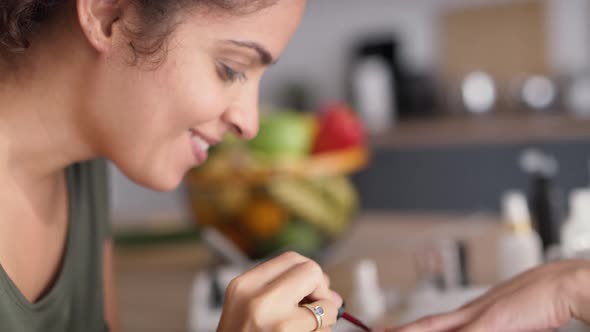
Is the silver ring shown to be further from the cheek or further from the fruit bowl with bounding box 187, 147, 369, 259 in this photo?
the fruit bowl with bounding box 187, 147, 369, 259

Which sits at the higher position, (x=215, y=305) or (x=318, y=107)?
(x=215, y=305)

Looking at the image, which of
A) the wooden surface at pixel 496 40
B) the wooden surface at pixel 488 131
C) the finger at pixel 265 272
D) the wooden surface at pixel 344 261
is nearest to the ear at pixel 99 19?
the finger at pixel 265 272

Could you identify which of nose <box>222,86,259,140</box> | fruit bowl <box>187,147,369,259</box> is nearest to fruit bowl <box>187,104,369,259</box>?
fruit bowl <box>187,147,369,259</box>

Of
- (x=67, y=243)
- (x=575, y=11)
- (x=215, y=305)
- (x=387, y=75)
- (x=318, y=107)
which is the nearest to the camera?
(x=67, y=243)

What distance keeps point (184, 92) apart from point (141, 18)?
10 centimetres

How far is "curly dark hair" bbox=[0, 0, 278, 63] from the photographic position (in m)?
0.82

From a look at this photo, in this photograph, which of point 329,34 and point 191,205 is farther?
point 329,34

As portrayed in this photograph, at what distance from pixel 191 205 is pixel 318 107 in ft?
14.0

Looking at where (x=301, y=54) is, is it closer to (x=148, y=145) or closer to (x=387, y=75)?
(x=387, y=75)

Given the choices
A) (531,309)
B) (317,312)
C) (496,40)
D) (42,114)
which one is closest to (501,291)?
(531,309)

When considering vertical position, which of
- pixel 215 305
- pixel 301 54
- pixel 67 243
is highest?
pixel 67 243

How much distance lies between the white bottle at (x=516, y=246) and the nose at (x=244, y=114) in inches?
22.0

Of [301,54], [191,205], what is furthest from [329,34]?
[191,205]

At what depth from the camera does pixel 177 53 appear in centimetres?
85
